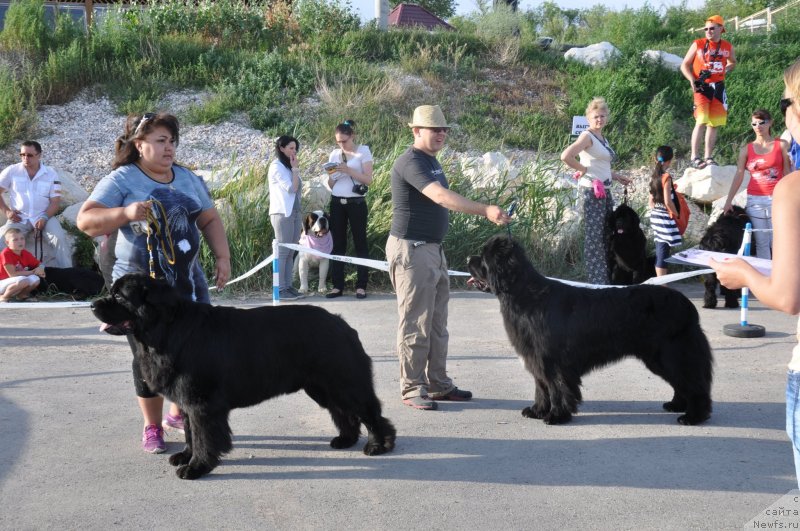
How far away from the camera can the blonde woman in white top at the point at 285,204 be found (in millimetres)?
9414

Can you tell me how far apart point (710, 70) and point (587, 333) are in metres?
8.50

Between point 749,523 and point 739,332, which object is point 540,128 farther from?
point 749,523

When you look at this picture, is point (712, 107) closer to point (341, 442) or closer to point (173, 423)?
point (341, 442)

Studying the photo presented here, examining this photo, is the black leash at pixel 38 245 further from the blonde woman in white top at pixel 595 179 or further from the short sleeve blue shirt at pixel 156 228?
the blonde woman in white top at pixel 595 179

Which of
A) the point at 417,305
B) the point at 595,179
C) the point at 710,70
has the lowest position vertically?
the point at 417,305

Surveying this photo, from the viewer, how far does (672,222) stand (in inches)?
361

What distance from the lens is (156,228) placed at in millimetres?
4320

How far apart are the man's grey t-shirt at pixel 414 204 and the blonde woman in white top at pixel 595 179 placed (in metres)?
3.56

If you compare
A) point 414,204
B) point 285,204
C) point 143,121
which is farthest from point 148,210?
point 285,204

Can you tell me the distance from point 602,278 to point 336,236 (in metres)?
3.14

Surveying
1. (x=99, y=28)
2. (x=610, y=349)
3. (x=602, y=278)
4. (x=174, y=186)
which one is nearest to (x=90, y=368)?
(x=174, y=186)

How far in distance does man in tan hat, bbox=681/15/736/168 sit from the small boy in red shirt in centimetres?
937

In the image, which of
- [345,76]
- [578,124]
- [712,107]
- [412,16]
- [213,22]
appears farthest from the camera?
[412,16]

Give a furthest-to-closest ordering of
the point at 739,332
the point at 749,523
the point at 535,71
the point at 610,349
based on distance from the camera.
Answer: the point at 535,71
the point at 739,332
the point at 610,349
the point at 749,523
